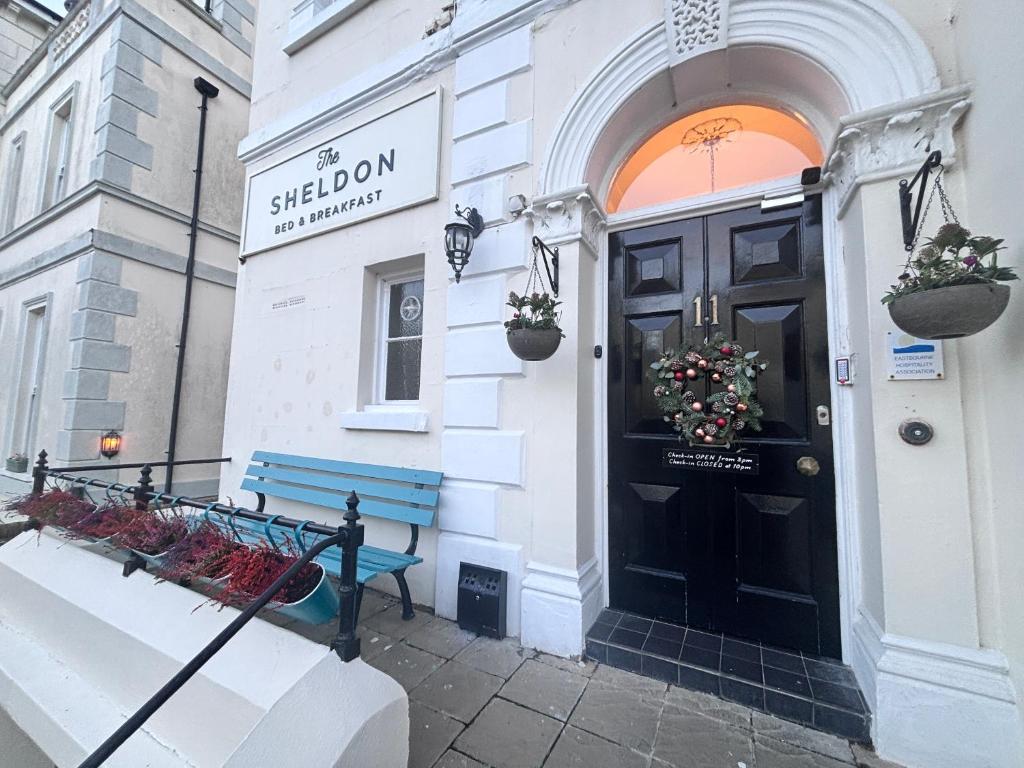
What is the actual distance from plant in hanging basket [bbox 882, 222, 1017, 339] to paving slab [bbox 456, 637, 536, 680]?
2616 mm

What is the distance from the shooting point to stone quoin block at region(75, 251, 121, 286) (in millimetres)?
5703

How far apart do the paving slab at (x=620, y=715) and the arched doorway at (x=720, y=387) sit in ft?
2.21

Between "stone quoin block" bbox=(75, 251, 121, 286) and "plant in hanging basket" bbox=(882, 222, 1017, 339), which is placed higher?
"stone quoin block" bbox=(75, 251, 121, 286)

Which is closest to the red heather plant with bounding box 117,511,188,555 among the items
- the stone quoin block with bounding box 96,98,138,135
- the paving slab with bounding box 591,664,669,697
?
the paving slab with bounding box 591,664,669,697

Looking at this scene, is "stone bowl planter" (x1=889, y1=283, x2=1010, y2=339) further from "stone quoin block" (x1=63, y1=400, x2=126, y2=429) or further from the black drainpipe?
"stone quoin block" (x1=63, y1=400, x2=126, y2=429)

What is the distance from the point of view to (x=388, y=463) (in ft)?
11.7

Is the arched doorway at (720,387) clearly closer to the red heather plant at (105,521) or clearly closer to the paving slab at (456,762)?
the paving slab at (456,762)

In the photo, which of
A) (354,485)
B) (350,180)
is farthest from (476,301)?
(350,180)

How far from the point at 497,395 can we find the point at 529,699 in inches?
70.0

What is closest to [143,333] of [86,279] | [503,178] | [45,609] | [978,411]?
[86,279]

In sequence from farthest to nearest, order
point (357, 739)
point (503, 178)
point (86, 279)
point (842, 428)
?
point (86, 279) → point (503, 178) → point (842, 428) → point (357, 739)

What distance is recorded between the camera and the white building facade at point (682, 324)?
1897 millimetres

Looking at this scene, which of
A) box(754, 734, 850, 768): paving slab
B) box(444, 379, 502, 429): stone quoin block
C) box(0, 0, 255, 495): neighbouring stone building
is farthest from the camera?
box(0, 0, 255, 495): neighbouring stone building

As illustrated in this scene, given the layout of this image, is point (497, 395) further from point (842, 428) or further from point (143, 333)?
point (143, 333)
